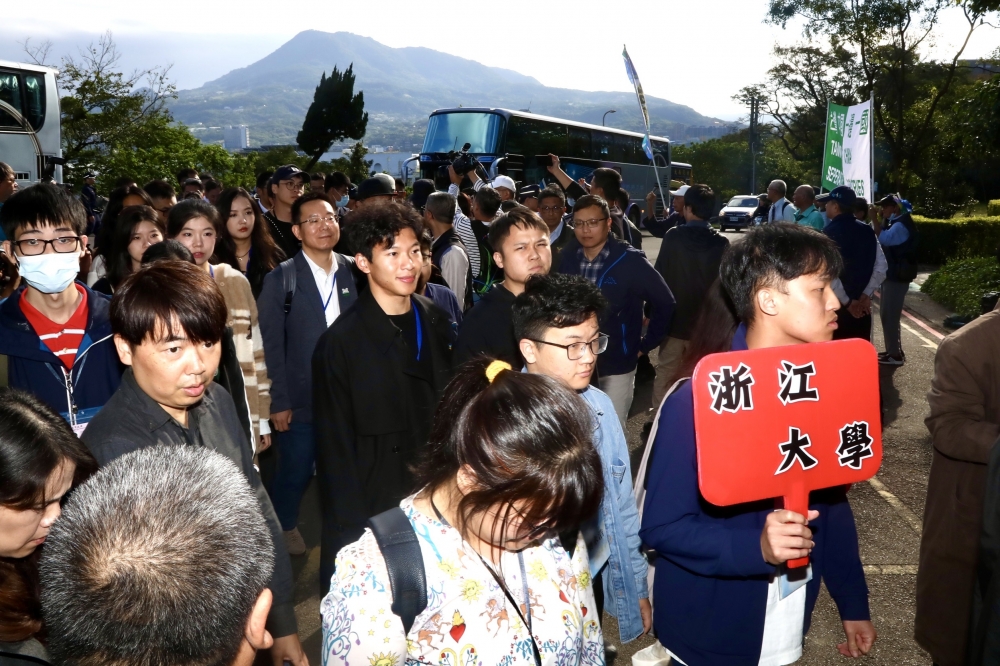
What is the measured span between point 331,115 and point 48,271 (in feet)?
168

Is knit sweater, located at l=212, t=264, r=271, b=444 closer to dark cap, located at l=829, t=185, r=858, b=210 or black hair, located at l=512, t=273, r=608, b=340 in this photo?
black hair, located at l=512, t=273, r=608, b=340

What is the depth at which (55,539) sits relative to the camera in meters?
1.25

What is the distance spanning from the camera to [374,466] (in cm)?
320

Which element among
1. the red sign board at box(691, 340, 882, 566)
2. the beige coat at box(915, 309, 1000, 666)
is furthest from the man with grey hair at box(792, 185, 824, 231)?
the red sign board at box(691, 340, 882, 566)

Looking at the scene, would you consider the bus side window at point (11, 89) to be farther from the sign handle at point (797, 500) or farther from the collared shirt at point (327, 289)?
the sign handle at point (797, 500)

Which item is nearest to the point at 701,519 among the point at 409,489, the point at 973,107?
the point at 409,489

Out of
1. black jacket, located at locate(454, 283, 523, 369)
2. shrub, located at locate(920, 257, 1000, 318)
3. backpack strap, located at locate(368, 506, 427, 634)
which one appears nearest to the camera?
backpack strap, located at locate(368, 506, 427, 634)

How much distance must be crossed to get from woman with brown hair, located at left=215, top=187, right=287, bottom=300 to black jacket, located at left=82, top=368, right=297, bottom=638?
2.53 metres

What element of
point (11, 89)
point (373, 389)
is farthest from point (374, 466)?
point (11, 89)

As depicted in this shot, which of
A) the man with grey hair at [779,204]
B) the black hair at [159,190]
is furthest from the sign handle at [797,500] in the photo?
the man with grey hair at [779,204]

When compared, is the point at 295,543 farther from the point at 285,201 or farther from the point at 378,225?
the point at 285,201

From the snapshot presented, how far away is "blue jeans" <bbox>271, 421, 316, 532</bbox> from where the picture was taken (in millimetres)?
4266

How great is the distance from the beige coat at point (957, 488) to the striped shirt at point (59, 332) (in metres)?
3.07

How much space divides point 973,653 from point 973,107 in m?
10.5
